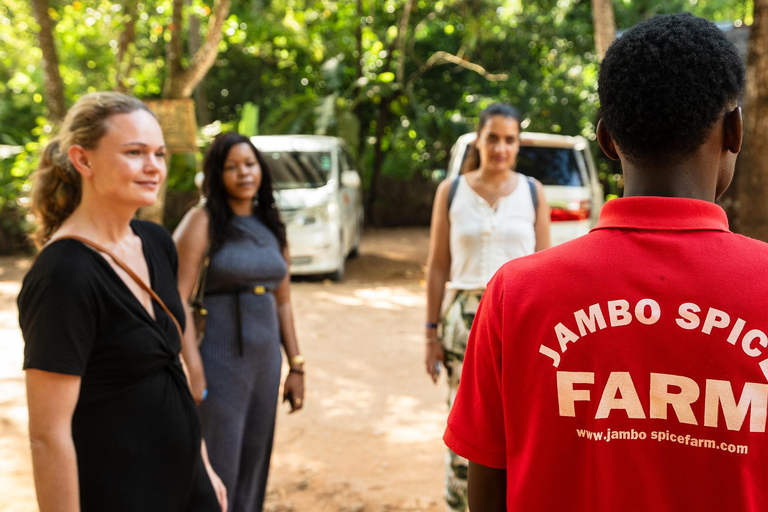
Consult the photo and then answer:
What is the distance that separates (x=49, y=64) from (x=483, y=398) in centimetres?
992

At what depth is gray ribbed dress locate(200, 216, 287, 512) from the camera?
3.00m

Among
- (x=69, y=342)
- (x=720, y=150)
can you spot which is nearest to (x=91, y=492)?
(x=69, y=342)

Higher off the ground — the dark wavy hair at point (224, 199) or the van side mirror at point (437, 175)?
the dark wavy hair at point (224, 199)

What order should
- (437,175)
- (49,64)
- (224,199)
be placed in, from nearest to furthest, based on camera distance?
1. (224,199)
2. (49,64)
3. (437,175)

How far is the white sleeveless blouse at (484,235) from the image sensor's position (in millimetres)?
3326

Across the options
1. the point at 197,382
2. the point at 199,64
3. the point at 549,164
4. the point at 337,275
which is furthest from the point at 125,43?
Result: the point at 197,382

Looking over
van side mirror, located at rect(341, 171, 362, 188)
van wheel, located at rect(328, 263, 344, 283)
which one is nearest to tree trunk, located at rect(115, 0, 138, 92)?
van side mirror, located at rect(341, 171, 362, 188)

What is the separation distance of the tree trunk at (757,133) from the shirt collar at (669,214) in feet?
15.3

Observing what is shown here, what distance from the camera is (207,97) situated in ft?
68.4

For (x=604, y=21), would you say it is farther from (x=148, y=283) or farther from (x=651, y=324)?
(x=651, y=324)

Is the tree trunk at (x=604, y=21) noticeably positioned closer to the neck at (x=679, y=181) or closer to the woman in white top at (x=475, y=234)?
the woman in white top at (x=475, y=234)

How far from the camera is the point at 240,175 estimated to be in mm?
3291

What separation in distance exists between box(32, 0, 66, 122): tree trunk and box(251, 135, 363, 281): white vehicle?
2922 millimetres

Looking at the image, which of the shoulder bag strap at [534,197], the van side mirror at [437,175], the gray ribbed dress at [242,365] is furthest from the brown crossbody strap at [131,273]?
the van side mirror at [437,175]
